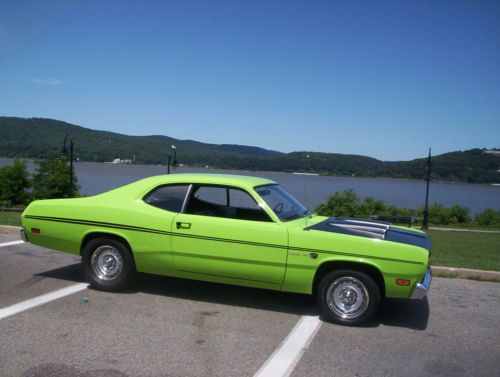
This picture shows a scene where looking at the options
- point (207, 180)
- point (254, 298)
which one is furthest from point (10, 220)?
point (254, 298)

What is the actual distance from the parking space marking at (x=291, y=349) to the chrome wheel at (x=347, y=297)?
0.27 meters

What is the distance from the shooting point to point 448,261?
27.6 feet

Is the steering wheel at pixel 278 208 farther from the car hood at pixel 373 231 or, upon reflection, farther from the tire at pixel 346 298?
the tire at pixel 346 298

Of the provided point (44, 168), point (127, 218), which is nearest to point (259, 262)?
point (127, 218)

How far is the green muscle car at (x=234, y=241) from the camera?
4992 mm

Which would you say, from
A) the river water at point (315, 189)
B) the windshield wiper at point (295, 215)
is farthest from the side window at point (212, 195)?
the river water at point (315, 189)

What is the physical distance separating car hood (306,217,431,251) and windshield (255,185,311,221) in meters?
0.35

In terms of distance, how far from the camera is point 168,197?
582cm

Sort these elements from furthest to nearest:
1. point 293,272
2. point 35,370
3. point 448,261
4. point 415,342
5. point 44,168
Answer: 1. point 44,168
2. point 448,261
3. point 293,272
4. point 415,342
5. point 35,370

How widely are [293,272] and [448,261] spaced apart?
14.7 ft

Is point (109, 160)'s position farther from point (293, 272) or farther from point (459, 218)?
point (293, 272)

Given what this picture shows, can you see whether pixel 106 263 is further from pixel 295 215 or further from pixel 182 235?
pixel 295 215

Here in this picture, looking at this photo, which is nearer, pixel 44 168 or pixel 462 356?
pixel 462 356

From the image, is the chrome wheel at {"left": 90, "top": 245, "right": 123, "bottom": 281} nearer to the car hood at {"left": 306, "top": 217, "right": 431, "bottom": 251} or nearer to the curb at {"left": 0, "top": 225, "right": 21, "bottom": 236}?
the car hood at {"left": 306, "top": 217, "right": 431, "bottom": 251}
